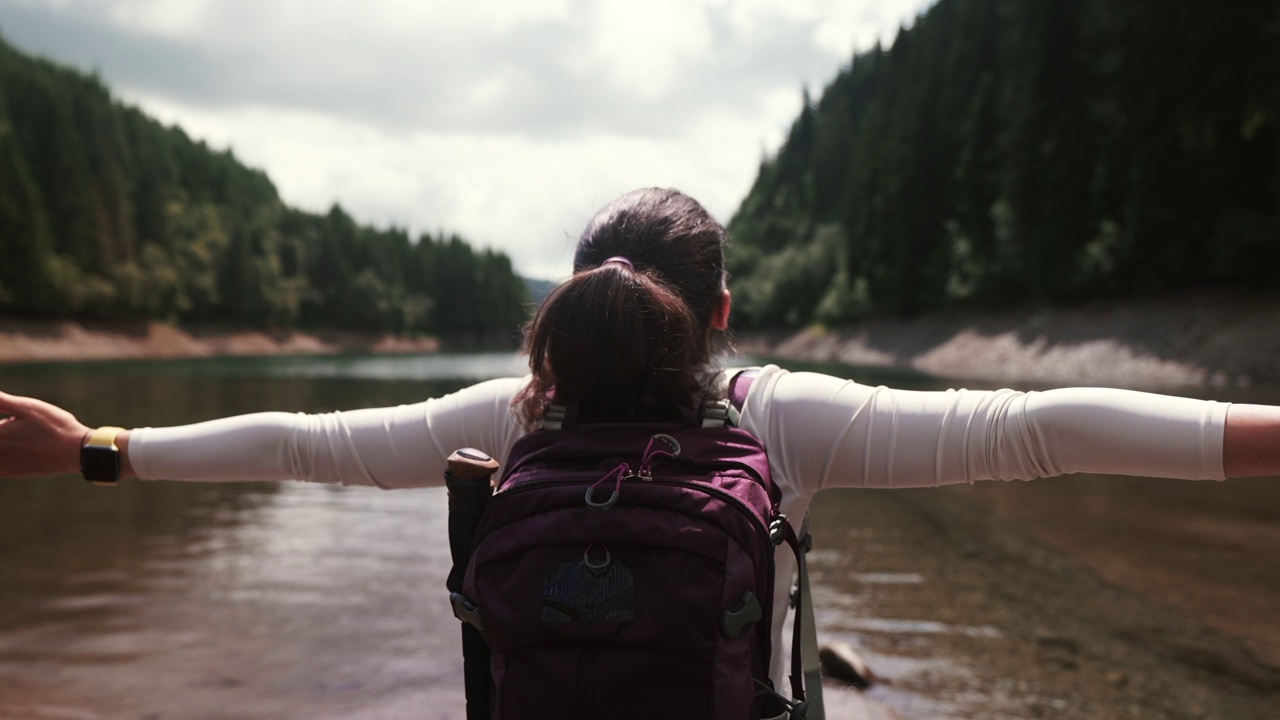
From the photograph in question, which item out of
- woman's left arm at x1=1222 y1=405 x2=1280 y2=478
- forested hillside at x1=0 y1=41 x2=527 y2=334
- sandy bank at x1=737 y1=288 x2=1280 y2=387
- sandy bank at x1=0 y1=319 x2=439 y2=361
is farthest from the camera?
forested hillside at x1=0 y1=41 x2=527 y2=334

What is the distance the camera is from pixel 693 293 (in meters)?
1.78

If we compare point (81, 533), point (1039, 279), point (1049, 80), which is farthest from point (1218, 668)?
point (1049, 80)

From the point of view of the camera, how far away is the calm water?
4660 mm

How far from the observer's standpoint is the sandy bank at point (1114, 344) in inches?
1043

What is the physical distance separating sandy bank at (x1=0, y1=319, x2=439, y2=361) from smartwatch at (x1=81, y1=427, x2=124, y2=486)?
58.7m

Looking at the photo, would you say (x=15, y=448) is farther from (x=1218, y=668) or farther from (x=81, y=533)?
(x=81, y=533)

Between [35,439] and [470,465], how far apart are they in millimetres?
1156

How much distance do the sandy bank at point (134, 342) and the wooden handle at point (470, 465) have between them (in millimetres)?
59606

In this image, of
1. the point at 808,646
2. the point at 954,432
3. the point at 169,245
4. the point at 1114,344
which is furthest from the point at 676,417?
the point at 169,245

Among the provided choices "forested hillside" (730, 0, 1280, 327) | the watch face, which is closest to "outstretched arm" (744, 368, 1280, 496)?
the watch face

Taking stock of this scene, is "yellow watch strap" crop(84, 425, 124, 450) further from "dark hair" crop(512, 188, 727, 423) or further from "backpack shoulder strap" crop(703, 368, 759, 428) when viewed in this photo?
"backpack shoulder strap" crop(703, 368, 759, 428)

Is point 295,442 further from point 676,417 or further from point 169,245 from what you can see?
point 169,245

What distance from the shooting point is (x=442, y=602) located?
6441 millimetres

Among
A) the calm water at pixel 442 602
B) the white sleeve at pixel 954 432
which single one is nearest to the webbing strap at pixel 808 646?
the white sleeve at pixel 954 432
